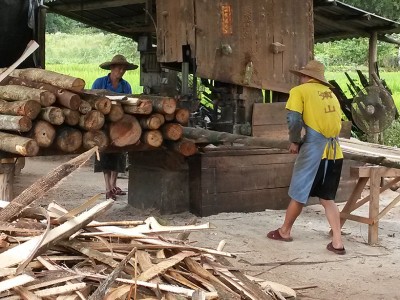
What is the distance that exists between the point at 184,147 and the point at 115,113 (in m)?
0.96

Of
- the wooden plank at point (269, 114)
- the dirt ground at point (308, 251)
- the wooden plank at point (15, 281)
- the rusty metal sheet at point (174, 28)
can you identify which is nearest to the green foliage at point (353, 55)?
the wooden plank at point (269, 114)

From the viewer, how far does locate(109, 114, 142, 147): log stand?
6.58 metres

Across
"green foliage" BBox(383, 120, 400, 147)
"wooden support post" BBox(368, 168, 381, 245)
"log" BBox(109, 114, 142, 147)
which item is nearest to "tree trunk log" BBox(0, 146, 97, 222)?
"log" BBox(109, 114, 142, 147)

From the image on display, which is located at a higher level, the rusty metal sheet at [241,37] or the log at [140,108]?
the rusty metal sheet at [241,37]

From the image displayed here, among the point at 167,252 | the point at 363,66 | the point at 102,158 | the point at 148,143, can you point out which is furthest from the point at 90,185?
the point at 363,66

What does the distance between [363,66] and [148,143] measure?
70.0 feet

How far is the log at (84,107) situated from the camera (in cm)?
622

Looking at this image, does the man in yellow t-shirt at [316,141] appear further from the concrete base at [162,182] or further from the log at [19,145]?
the log at [19,145]

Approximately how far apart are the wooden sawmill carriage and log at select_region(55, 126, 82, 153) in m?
1.42

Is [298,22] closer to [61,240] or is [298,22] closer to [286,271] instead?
[286,271]

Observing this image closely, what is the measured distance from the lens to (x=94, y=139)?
644cm

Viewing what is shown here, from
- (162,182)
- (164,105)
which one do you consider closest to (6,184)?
(164,105)

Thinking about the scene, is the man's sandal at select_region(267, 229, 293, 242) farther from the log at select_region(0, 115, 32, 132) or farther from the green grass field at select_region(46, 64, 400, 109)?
the green grass field at select_region(46, 64, 400, 109)

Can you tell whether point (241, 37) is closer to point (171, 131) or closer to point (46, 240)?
point (171, 131)
